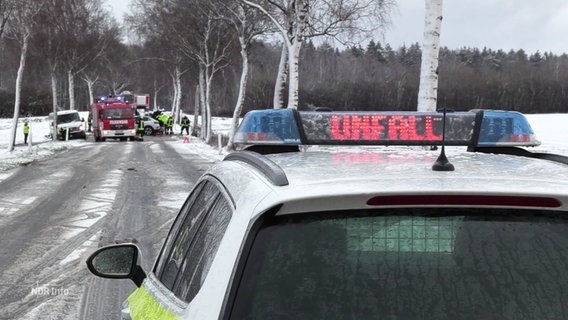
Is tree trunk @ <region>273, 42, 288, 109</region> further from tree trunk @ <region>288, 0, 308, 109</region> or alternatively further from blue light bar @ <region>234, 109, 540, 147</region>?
blue light bar @ <region>234, 109, 540, 147</region>

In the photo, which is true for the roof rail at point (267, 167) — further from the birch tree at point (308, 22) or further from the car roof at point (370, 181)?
the birch tree at point (308, 22)

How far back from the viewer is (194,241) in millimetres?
2381

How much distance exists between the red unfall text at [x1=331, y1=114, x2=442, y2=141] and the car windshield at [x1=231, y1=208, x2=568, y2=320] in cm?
105

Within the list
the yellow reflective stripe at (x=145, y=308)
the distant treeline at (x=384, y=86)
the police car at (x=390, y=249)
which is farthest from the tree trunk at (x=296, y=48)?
the distant treeline at (x=384, y=86)

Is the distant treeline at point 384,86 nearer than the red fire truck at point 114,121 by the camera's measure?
No

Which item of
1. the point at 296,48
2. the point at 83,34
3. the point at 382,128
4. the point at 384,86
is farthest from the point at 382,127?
the point at 384,86

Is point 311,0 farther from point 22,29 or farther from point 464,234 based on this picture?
point 464,234

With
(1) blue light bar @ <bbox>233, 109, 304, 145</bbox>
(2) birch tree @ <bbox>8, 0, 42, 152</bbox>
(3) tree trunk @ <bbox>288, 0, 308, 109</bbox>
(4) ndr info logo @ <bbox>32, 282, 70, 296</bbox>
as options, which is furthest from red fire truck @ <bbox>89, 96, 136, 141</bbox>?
(1) blue light bar @ <bbox>233, 109, 304, 145</bbox>

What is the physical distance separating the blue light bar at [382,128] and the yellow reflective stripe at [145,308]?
752 millimetres

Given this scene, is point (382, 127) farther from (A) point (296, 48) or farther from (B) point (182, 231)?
(A) point (296, 48)

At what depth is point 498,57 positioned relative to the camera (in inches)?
6029

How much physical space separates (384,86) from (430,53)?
3942 inches

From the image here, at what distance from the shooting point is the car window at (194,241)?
202 centimetres

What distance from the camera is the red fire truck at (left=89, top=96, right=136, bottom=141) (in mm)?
43562
